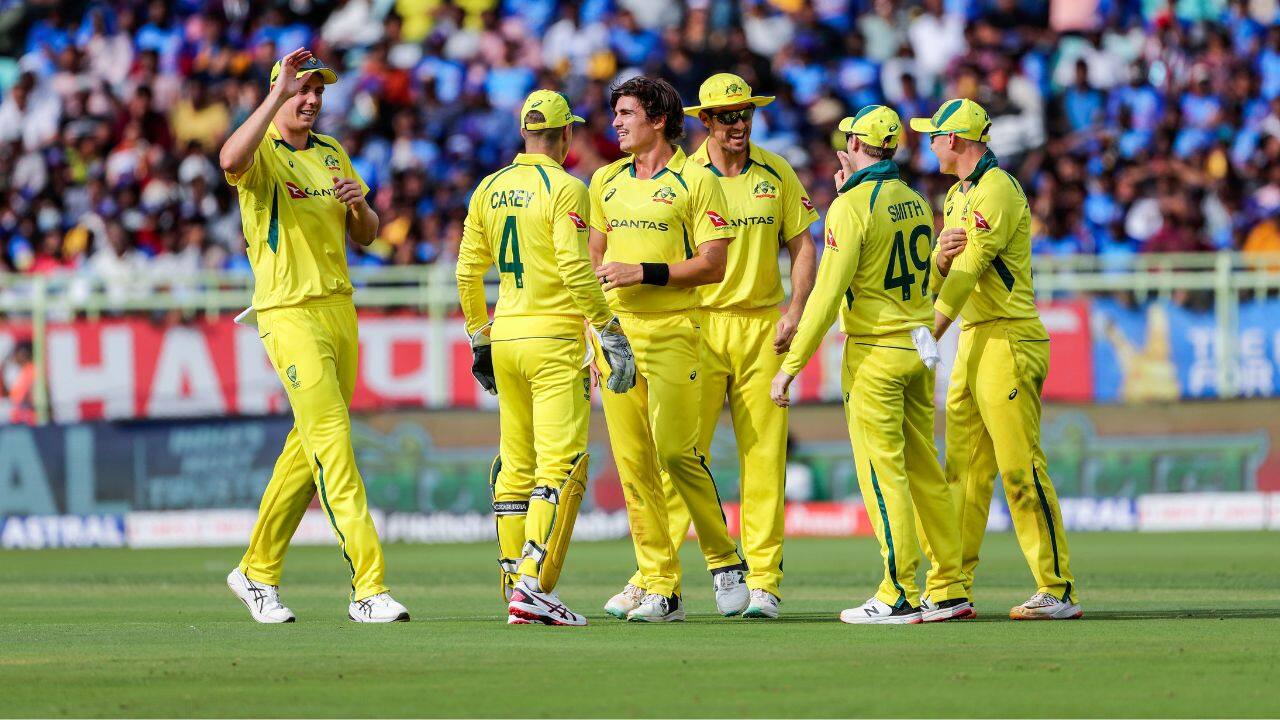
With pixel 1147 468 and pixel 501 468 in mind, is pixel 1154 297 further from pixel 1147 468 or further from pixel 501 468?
pixel 501 468

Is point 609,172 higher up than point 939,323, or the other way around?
point 609,172

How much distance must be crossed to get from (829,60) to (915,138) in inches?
93.6

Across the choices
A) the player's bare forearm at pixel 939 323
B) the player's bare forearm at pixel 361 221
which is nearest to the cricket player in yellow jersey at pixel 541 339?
the player's bare forearm at pixel 361 221

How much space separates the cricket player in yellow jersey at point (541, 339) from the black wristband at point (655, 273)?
397 mm

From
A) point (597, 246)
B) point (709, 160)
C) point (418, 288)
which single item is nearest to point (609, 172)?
point (597, 246)

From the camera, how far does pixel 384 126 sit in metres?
24.4

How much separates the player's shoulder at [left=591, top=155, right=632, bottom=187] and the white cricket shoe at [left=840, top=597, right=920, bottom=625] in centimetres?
266

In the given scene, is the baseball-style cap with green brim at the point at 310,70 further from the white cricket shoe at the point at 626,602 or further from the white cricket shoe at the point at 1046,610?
the white cricket shoe at the point at 1046,610

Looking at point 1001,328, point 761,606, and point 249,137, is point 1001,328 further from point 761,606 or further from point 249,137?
point 249,137

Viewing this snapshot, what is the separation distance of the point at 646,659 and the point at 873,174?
9.70 feet

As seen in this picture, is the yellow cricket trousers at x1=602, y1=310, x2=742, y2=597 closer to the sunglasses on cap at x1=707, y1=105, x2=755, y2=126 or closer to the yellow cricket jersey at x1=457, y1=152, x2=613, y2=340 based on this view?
the yellow cricket jersey at x1=457, y1=152, x2=613, y2=340

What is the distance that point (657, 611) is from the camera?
33.1 feet

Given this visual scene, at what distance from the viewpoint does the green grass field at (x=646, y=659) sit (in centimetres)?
695

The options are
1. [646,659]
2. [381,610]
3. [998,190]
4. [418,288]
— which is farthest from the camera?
[418,288]
